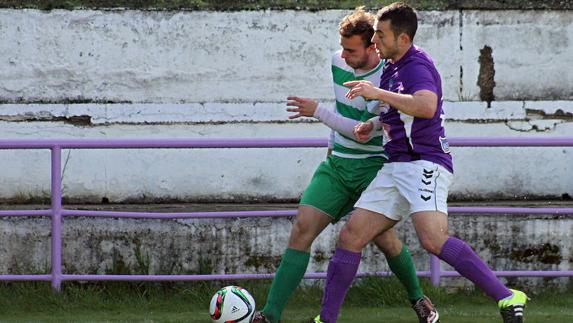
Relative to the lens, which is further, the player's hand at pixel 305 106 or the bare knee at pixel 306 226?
the bare knee at pixel 306 226

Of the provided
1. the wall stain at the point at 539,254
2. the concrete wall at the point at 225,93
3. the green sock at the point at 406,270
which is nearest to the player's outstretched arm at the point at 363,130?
the green sock at the point at 406,270

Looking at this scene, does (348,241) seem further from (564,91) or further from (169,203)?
(564,91)

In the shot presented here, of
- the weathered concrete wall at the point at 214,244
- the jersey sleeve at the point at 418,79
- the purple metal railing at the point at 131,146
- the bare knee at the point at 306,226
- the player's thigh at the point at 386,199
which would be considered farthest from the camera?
the weathered concrete wall at the point at 214,244

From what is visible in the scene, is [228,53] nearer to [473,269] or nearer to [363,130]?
[363,130]

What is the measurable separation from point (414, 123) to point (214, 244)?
105 inches

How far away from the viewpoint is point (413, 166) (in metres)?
6.55

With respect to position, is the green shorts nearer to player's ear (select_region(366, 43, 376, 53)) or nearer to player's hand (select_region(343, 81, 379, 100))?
player's ear (select_region(366, 43, 376, 53))

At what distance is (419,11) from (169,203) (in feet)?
8.04

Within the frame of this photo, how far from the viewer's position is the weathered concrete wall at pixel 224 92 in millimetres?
9547

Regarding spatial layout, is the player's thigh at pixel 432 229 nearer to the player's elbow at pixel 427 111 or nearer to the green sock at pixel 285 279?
the player's elbow at pixel 427 111

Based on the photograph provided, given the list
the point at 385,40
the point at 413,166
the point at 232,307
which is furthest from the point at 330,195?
the point at 385,40

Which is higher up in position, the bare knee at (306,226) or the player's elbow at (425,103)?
the player's elbow at (425,103)

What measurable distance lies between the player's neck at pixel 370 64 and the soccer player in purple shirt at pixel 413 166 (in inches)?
9.6

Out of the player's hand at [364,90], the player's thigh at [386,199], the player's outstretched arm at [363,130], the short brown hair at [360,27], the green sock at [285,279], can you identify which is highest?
the short brown hair at [360,27]
